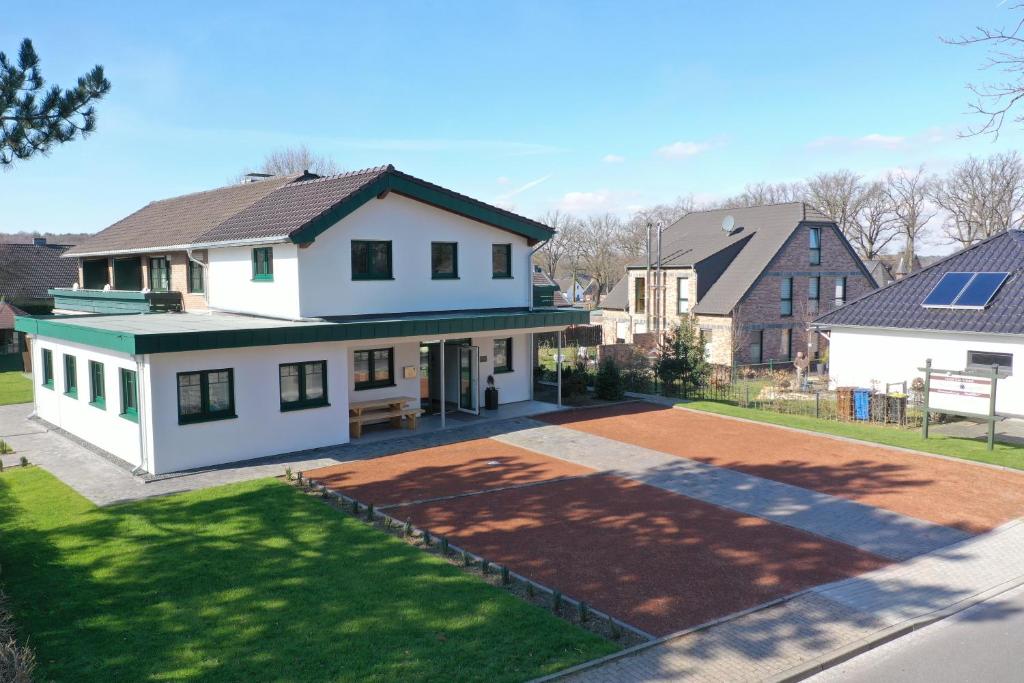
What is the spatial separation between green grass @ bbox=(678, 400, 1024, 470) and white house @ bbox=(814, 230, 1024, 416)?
12.2ft

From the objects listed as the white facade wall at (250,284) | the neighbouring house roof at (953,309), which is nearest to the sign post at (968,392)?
the neighbouring house roof at (953,309)

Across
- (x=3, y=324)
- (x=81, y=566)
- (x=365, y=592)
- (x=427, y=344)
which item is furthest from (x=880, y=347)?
(x=3, y=324)

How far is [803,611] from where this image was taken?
926 centimetres

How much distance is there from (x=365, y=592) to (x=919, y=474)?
12.1m

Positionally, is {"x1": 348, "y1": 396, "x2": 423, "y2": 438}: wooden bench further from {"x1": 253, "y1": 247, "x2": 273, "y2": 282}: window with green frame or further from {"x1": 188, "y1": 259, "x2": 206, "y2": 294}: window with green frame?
{"x1": 188, "y1": 259, "x2": 206, "y2": 294}: window with green frame

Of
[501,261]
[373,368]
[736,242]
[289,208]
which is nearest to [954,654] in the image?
[373,368]

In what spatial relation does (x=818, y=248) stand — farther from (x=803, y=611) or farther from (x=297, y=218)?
(x=803, y=611)

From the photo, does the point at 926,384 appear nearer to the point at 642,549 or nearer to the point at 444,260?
the point at 642,549

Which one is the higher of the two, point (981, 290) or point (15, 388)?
point (981, 290)

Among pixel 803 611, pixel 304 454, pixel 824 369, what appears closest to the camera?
pixel 803 611

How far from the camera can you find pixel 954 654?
838 centimetres

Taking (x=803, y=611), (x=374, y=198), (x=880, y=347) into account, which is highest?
(x=374, y=198)

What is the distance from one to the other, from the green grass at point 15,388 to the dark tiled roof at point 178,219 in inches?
217

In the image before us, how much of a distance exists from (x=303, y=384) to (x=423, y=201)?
20.0ft
